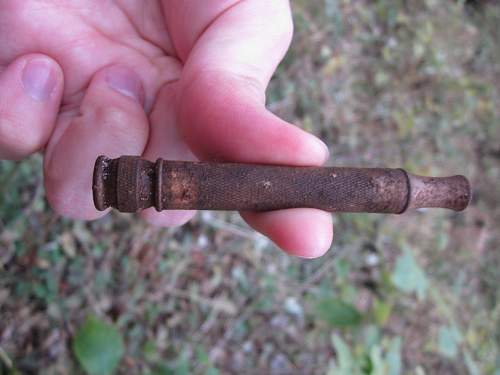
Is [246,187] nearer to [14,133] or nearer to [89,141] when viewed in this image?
[89,141]

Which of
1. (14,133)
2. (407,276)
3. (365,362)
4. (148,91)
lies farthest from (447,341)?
(14,133)

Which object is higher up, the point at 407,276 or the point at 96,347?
the point at 96,347

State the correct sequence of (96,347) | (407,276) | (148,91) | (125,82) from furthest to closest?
(407,276), (96,347), (148,91), (125,82)

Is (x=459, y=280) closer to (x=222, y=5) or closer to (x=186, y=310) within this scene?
(x=186, y=310)

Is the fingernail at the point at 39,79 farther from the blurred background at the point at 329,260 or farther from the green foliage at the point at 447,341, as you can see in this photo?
the green foliage at the point at 447,341

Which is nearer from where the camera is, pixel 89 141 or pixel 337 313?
pixel 89 141

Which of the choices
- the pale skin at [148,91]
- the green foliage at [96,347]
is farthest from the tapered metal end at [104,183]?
the green foliage at [96,347]

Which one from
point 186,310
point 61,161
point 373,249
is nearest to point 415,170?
point 373,249
